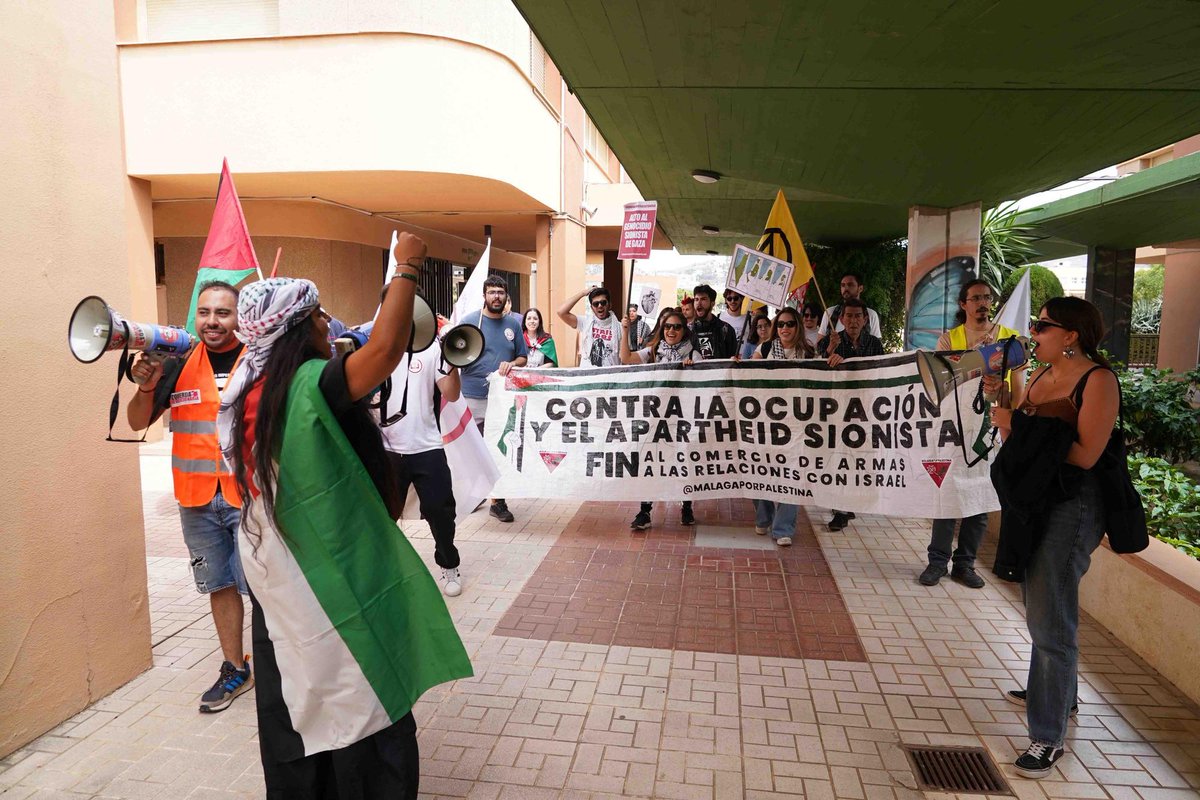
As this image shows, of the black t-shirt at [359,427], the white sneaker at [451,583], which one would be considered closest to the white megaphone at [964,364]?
the black t-shirt at [359,427]

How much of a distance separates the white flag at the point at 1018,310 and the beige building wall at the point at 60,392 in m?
5.10

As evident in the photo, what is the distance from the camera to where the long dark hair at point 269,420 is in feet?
7.72

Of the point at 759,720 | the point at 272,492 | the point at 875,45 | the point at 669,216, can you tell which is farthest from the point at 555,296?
the point at 272,492

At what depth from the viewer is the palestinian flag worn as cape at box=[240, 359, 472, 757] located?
2373 mm

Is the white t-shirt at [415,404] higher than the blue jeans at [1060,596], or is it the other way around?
the white t-shirt at [415,404]

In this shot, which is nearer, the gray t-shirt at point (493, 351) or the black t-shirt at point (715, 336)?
the gray t-shirt at point (493, 351)

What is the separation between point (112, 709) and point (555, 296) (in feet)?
38.6

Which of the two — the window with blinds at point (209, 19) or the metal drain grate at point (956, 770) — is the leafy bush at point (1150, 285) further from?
the metal drain grate at point (956, 770)

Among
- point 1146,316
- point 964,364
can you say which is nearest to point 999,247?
point 964,364

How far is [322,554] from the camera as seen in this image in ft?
7.88

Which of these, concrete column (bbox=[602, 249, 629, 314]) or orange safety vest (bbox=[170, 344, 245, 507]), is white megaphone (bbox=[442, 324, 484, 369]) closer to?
orange safety vest (bbox=[170, 344, 245, 507])

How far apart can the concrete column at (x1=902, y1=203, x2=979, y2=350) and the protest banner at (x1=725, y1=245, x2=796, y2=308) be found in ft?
7.79

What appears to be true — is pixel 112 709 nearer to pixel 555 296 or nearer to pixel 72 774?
pixel 72 774

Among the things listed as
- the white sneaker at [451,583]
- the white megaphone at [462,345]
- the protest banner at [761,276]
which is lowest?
the white sneaker at [451,583]
